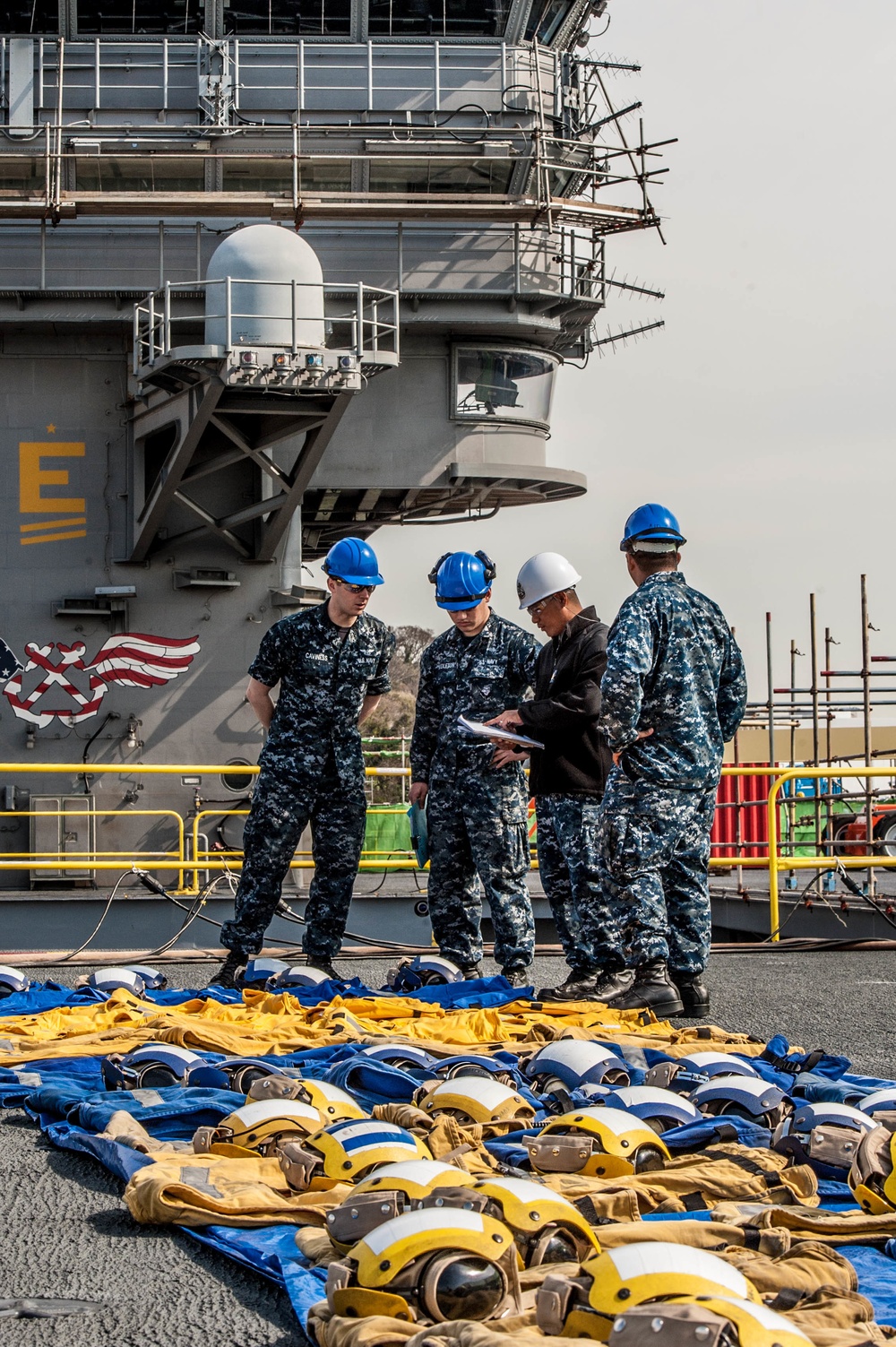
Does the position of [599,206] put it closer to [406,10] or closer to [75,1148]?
[406,10]

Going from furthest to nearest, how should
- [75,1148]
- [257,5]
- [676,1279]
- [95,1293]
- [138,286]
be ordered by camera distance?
[257,5] < [138,286] < [75,1148] < [95,1293] < [676,1279]

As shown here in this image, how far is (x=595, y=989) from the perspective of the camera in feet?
17.9

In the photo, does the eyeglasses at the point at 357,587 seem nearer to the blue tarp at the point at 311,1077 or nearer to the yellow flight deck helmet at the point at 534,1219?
the blue tarp at the point at 311,1077

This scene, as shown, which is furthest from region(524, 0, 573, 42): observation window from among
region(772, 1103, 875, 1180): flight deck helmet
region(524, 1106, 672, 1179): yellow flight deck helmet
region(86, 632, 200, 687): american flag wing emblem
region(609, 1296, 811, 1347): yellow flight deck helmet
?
region(609, 1296, 811, 1347): yellow flight deck helmet

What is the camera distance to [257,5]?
14953mm

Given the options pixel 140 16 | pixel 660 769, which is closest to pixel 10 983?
pixel 660 769

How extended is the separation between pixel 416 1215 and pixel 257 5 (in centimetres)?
1489

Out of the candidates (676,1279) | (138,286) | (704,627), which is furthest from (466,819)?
(138,286)

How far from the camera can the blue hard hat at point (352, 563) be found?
20.6 ft

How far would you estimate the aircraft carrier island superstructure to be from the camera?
13430mm

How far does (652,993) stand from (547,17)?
41.8 ft

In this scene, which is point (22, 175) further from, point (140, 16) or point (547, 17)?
point (547, 17)

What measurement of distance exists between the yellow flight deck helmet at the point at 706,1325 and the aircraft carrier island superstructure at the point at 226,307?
11082 mm

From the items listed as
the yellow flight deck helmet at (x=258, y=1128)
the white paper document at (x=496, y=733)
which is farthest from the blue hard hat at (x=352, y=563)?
the yellow flight deck helmet at (x=258, y=1128)
